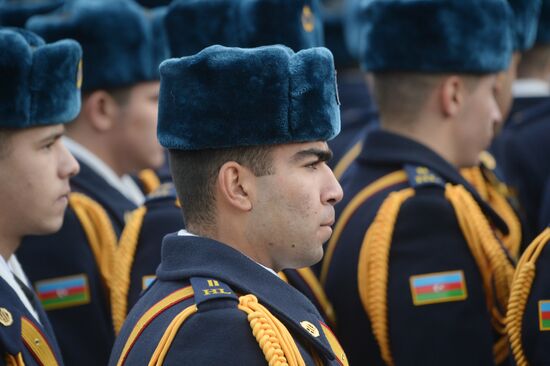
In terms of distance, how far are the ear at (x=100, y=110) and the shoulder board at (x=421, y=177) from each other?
1.45 meters

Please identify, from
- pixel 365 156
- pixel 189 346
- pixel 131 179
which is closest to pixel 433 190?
pixel 365 156

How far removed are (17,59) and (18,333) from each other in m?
0.87

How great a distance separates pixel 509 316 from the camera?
3486mm

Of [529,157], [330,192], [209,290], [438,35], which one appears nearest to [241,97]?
[330,192]

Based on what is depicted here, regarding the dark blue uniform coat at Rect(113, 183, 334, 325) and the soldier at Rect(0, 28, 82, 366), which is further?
the dark blue uniform coat at Rect(113, 183, 334, 325)

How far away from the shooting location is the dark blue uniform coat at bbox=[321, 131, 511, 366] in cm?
373

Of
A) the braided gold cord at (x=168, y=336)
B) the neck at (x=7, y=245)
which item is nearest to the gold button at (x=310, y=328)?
the braided gold cord at (x=168, y=336)

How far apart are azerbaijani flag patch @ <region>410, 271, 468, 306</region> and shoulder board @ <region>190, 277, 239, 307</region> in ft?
3.73

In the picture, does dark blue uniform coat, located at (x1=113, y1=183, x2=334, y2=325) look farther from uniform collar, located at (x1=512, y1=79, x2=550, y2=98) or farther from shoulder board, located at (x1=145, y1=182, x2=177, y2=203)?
uniform collar, located at (x1=512, y1=79, x2=550, y2=98)

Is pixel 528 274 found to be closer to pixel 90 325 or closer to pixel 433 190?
pixel 433 190

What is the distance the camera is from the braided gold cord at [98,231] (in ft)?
14.1

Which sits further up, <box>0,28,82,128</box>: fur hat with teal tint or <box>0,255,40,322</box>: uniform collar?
<box>0,28,82,128</box>: fur hat with teal tint

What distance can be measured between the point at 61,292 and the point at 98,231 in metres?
0.30

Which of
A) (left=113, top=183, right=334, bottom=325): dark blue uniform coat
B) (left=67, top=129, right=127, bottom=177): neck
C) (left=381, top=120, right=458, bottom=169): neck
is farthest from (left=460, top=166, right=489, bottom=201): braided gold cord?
(left=67, top=129, right=127, bottom=177): neck
